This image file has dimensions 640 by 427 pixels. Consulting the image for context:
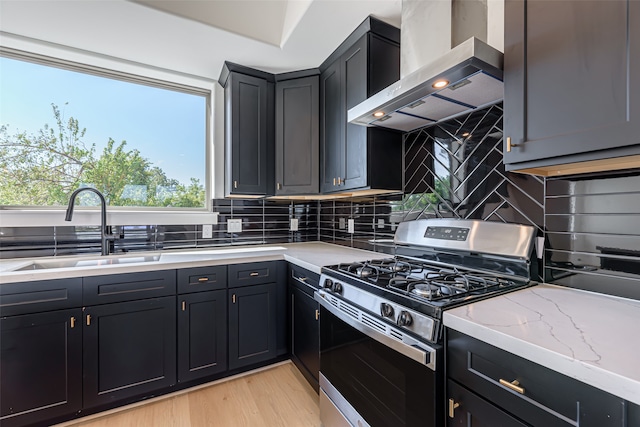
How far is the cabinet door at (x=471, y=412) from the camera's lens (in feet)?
2.45

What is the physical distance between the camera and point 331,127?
208 cm

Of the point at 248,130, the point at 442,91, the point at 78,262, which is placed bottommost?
the point at 78,262

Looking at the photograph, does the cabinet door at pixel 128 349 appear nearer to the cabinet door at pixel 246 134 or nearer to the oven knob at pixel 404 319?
the cabinet door at pixel 246 134

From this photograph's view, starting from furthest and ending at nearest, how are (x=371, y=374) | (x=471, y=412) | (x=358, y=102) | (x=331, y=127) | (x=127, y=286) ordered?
(x=331, y=127) → (x=358, y=102) → (x=127, y=286) → (x=371, y=374) → (x=471, y=412)

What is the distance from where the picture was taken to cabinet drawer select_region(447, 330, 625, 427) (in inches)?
23.2

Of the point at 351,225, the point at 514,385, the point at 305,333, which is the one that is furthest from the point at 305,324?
the point at 514,385

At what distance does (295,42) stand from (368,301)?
1.73 m

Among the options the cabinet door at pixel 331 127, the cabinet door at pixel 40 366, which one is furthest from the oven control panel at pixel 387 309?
the cabinet door at pixel 40 366

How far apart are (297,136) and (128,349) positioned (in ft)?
5.99

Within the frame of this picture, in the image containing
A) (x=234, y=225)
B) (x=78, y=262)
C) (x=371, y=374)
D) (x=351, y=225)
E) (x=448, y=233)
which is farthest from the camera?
(x=234, y=225)

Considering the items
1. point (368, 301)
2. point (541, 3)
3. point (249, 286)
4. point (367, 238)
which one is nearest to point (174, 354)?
point (249, 286)

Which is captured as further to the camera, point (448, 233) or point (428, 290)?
point (448, 233)

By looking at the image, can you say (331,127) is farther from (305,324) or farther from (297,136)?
(305,324)

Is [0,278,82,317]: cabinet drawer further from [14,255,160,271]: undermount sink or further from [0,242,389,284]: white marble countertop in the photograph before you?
[14,255,160,271]: undermount sink
